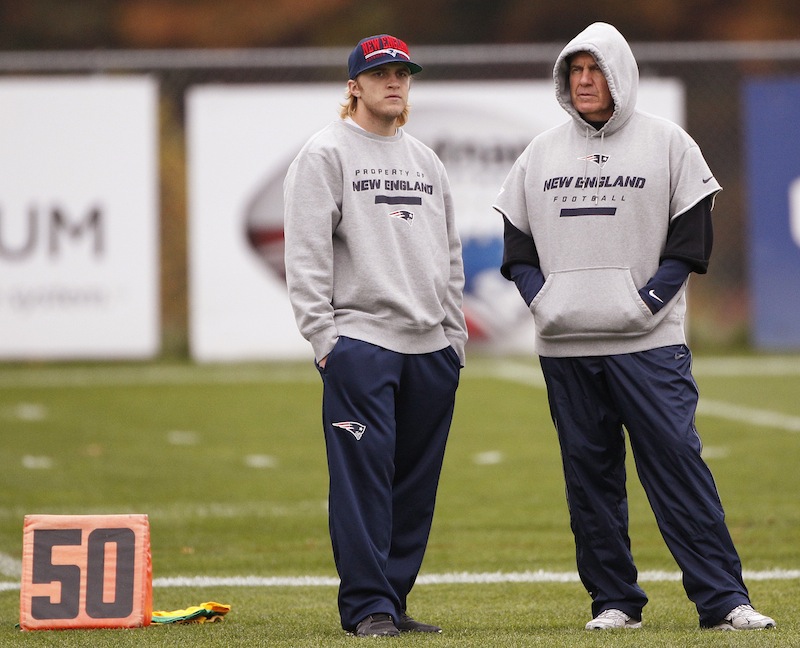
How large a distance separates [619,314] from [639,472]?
0.50 m

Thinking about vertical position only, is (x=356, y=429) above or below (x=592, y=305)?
below

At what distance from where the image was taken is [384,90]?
479cm

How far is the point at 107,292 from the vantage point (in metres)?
14.4

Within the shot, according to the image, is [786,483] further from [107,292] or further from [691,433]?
[107,292]

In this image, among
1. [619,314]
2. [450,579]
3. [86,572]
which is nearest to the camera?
[619,314]

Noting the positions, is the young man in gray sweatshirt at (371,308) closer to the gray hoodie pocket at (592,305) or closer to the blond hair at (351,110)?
the blond hair at (351,110)

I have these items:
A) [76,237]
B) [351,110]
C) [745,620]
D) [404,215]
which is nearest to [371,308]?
[404,215]

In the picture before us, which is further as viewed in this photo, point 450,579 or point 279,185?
point 279,185

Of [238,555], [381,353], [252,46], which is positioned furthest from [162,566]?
[252,46]

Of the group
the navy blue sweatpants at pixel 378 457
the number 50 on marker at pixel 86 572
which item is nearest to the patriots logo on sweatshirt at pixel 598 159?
the navy blue sweatpants at pixel 378 457

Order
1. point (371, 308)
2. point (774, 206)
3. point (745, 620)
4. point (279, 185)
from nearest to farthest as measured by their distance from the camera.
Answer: point (745, 620) < point (371, 308) < point (279, 185) < point (774, 206)

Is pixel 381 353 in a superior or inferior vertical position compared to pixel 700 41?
inferior

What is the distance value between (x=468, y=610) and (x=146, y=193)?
9.88 meters

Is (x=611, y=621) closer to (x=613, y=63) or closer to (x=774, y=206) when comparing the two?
(x=613, y=63)
